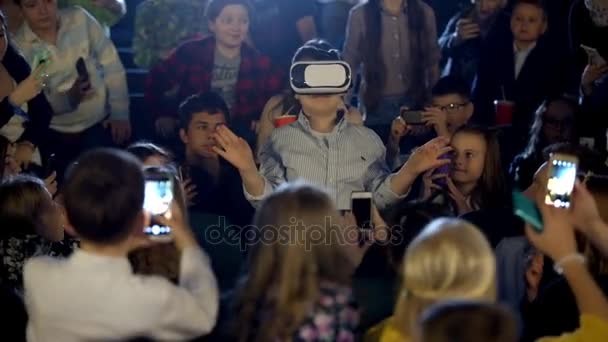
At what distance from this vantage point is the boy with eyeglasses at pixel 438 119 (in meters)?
5.19

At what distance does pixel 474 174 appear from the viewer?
4520mm

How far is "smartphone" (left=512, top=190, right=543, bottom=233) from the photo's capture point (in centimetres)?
280

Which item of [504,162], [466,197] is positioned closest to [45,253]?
[466,197]

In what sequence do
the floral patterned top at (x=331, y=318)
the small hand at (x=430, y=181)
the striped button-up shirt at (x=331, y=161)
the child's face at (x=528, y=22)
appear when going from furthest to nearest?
the child's face at (x=528, y=22) < the small hand at (x=430, y=181) < the striped button-up shirt at (x=331, y=161) < the floral patterned top at (x=331, y=318)

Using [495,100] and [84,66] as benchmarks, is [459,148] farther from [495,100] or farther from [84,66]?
[84,66]

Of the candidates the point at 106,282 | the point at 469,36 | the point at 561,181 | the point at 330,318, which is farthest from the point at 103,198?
the point at 469,36

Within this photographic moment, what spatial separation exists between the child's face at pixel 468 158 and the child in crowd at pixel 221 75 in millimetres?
1252

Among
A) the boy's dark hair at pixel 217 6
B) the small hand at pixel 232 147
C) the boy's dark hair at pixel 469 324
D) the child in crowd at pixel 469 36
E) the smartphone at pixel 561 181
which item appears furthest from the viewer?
the child in crowd at pixel 469 36

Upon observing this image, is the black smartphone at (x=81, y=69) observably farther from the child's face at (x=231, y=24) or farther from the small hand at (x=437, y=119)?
the small hand at (x=437, y=119)

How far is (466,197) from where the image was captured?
4.50 meters

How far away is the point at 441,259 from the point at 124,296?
0.78 metres

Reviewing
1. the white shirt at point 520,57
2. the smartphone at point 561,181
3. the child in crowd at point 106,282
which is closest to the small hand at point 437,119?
the white shirt at point 520,57

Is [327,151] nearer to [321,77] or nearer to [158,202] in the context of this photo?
[321,77]

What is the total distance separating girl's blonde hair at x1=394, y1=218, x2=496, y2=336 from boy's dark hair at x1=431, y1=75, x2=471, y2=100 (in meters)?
2.87
